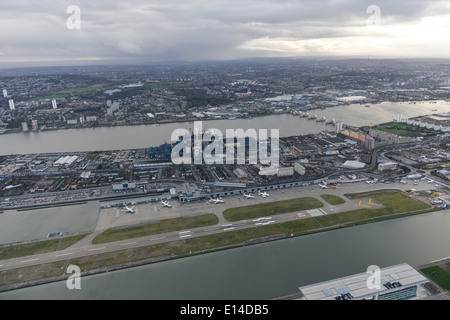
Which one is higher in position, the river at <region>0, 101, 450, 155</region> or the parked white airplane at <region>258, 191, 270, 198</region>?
the river at <region>0, 101, 450, 155</region>

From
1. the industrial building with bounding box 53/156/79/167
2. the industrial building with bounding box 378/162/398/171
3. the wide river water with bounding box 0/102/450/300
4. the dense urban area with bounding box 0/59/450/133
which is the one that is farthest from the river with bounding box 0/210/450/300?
the dense urban area with bounding box 0/59/450/133

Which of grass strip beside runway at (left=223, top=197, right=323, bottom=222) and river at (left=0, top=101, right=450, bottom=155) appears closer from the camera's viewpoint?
grass strip beside runway at (left=223, top=197, right=323, bottom=222)

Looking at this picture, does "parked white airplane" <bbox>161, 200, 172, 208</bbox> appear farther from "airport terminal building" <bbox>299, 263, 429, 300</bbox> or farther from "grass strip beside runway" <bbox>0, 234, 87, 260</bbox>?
"airport terminal building" <bbox>299, 263, 429, 300</bbox>

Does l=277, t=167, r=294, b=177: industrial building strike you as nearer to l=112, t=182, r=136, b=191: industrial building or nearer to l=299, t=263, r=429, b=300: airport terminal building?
l=112, t=182, r=136, b=191: industrial building

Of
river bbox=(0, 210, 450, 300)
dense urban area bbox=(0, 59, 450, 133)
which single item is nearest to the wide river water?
river bbox=(0, 210, 450, 300)

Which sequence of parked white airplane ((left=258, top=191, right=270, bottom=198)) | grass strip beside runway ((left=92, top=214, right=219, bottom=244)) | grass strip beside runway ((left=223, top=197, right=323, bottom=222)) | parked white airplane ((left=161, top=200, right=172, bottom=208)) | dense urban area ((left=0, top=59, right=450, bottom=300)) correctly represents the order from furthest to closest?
parked white airplane ((left=258, top=191, right=270, bottom=198)), parked white airplane ((left=161, top=200, right=172, bottom=208)), grass strip beside runway ((left=223, top=197, right=323, bottom=222)), grass strip beside runway ((left=92, top=214, right=219, bottom=244)), dense urban area ((left=0, top=59, right=450, bottom=300))

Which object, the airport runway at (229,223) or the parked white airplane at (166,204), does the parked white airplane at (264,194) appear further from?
the parked white airplane at (166,204)

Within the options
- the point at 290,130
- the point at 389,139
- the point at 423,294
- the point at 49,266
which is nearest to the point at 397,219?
the point at 423,294

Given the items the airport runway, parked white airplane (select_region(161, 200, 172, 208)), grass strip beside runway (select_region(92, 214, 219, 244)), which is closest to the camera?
the airport runway
